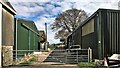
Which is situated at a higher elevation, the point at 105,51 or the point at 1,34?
the point at 1,34

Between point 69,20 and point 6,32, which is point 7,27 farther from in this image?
point 69,20

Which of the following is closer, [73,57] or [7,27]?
[7,27]

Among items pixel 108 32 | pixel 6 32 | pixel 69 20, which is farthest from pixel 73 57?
pixel 69 20

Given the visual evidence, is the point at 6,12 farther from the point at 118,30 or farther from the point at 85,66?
the point at 118,30

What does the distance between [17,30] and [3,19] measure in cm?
500

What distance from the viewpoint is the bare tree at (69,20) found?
46972mm

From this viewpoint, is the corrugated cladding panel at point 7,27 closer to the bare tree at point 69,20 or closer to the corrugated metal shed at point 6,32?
the corrugated metal shed at point 6,32

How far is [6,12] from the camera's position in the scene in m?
13.3

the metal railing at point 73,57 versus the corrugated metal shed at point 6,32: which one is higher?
the corrugated metal shed at point 6,32

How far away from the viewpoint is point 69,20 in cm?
4756

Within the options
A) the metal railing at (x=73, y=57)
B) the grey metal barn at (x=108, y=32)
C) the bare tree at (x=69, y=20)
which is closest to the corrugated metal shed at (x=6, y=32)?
the metal railing at (x=73, y=57)

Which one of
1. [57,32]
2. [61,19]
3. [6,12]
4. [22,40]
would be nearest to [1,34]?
[6,12]

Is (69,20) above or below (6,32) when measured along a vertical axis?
above

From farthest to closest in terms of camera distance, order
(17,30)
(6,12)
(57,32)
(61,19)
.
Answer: (57,32) < (61,19) < (17,30) < (6,12)
